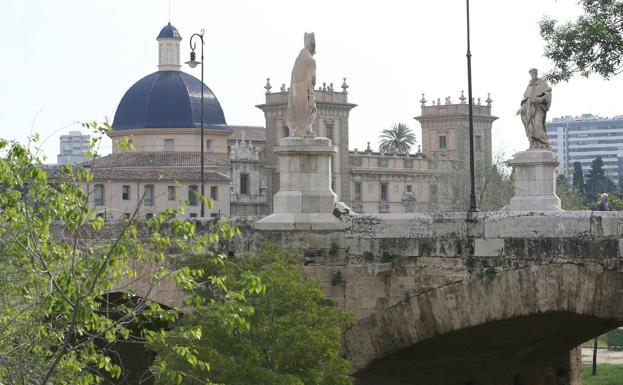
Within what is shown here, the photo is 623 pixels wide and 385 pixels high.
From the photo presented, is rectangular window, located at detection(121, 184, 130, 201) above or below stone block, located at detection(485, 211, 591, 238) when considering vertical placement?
above

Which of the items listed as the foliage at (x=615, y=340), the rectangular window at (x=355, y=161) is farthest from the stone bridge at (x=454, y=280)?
the rectangular window at (x=355, y=161)

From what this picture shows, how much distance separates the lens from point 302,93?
2050 centimetres

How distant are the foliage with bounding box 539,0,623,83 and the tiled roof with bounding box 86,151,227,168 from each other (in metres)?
66.7

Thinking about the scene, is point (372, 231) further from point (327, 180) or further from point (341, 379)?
point (341, 379)

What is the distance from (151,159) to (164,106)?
7608 millimetres

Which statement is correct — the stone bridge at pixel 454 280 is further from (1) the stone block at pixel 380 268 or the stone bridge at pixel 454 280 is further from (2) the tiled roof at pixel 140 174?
(2) the tiled roof at pixel 140 174

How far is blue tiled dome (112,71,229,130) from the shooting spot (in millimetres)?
96250

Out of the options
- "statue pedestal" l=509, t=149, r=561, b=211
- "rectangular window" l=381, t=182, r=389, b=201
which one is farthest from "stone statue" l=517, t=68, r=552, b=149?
"rectangular window" l=381, t=182, r=389, b=201

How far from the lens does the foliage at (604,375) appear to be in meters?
43.1

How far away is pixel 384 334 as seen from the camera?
63.9ft

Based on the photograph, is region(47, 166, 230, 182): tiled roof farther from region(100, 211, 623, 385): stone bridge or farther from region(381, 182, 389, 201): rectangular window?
region(100, 211, 623, 385): stone bridge

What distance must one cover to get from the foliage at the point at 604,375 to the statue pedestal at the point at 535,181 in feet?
48.4

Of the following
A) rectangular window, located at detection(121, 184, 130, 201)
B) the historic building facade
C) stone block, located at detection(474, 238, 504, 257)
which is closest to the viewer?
stone block, located at detection(474, 238, 504, 257)

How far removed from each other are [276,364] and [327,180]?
12.7ft
